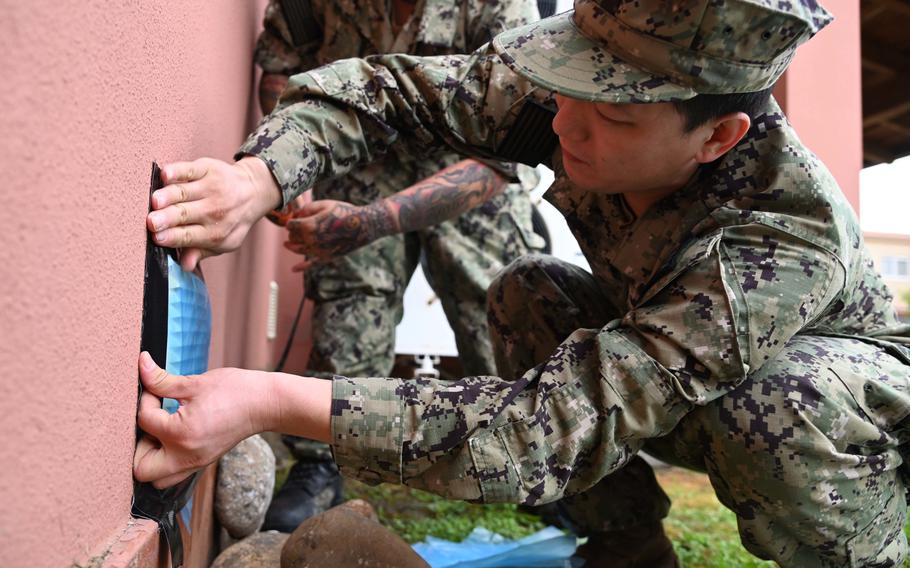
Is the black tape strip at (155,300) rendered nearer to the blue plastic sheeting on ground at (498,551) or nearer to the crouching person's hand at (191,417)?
the crouching person's hand at (191,417)

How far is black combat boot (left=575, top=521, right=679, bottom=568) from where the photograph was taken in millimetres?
1577

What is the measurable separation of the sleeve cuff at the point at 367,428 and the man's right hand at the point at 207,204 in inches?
11.9

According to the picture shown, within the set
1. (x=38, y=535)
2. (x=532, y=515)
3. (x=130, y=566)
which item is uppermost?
(x=38, y=535)

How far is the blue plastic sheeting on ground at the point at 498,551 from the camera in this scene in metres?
1.74

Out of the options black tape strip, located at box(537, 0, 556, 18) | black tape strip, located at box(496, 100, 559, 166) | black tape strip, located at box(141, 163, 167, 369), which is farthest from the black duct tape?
black tape strip, located at box(537, 0, 556, 18)

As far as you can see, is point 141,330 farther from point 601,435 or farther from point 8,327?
point 601,435

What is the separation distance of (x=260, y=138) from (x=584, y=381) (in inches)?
26.8

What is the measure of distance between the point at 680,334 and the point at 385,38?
1.44 m

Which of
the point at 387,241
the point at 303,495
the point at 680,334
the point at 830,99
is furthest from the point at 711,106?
the point at 830,99

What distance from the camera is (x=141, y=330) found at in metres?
0.93

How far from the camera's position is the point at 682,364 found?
1066 millimetres

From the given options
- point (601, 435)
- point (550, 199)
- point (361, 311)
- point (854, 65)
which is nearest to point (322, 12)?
point (361, 311)

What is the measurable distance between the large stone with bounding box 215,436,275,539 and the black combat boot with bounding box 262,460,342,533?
0.14 meters

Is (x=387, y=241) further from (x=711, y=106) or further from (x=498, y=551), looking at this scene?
(x=711, y=106)
